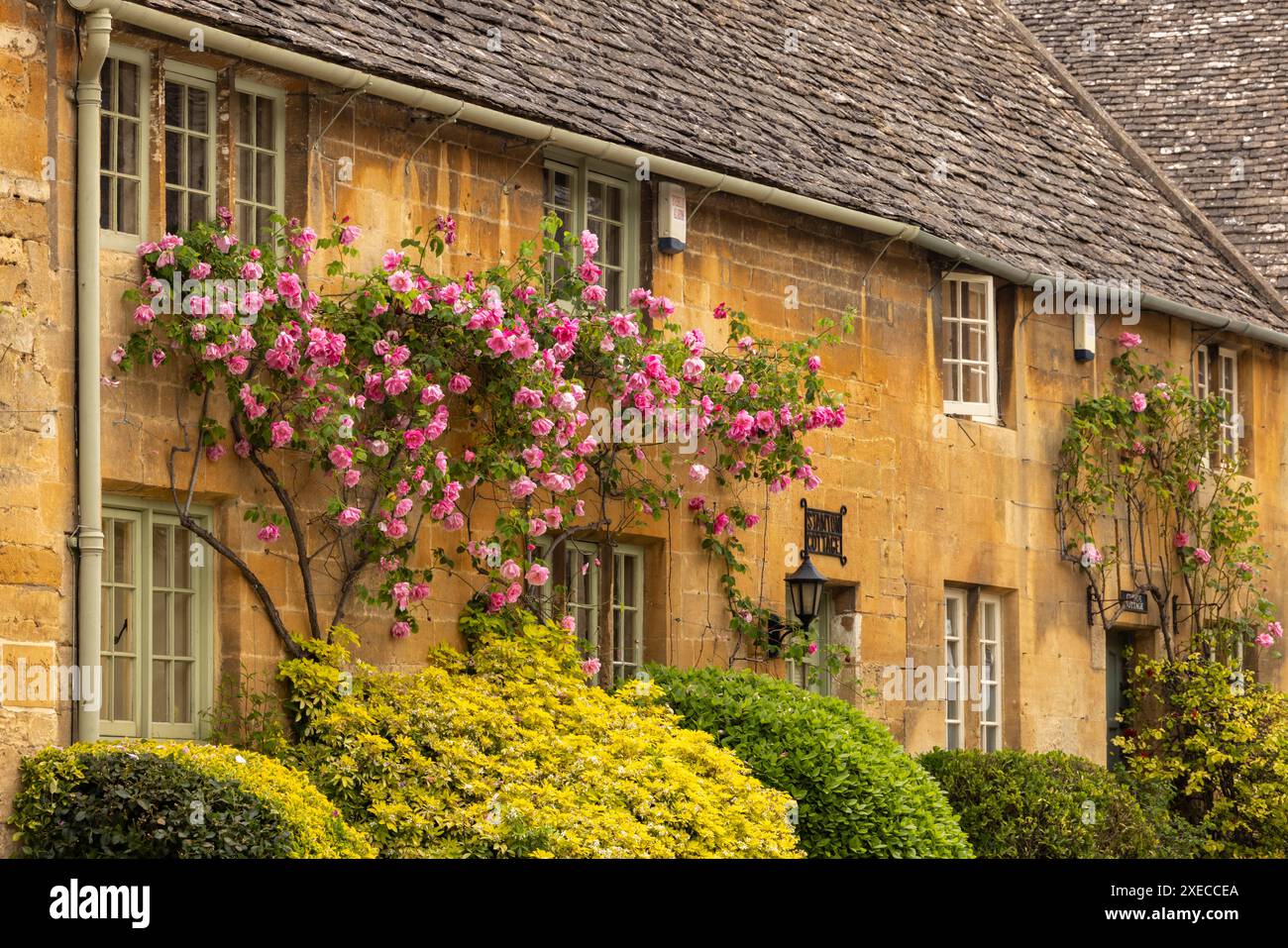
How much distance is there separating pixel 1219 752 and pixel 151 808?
1118 centimetres

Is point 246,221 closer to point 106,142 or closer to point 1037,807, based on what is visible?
A: point 106,142

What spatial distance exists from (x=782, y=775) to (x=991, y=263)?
543 cm

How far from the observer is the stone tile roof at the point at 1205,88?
78.7 feet

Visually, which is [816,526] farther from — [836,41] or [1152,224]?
[1152,224]

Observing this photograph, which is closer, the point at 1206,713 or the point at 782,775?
the point at 782,775

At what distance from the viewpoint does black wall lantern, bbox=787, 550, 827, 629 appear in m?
16.3

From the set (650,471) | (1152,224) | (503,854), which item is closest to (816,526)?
(650,471)

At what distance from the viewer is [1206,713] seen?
19.8 metres

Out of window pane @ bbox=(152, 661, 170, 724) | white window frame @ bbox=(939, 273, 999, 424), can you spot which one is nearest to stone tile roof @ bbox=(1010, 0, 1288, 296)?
white window frame @ bbox=(939, 273, 999, 424)

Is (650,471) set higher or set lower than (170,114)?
lower

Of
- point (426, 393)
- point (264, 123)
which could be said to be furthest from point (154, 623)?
point (264, 123)

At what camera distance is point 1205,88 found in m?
25.5

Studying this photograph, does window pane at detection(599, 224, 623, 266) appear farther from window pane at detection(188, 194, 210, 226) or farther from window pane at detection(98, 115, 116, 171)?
window pane at detection(98, 115, 116, 171)

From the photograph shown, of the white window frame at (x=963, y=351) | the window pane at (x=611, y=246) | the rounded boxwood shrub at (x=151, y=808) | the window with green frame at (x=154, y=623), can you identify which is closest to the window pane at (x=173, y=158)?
the window with green frame at (x=154, y=623)
